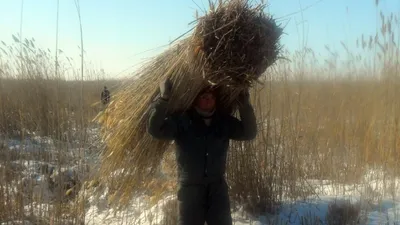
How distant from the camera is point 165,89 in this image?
8.43 ft

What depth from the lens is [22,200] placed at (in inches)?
124

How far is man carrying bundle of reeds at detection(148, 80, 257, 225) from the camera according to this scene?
8.63 ft

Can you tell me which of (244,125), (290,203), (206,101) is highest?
(206,101)

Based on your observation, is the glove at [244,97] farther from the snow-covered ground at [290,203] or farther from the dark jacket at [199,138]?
the snow-covered ground at [290,203]

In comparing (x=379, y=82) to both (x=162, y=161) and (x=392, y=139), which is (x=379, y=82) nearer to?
(x=392, y=139)

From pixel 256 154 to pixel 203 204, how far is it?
853 millimetres

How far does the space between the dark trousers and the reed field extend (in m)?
0.45

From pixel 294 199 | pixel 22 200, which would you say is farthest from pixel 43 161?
pixel 294 199

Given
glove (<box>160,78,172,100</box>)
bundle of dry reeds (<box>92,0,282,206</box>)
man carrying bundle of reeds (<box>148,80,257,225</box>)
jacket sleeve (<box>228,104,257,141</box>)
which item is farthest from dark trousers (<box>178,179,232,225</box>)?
glove (<box>160,78,172,100</box>)

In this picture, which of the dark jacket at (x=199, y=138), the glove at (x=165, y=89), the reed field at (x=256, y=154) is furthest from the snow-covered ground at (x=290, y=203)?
the glove at (x=165, y=89)

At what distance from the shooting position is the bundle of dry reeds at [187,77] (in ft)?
7.80

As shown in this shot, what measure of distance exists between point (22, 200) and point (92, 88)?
253 cm

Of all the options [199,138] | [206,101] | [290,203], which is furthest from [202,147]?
[290,203]

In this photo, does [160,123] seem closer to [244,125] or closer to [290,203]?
[244,125]
